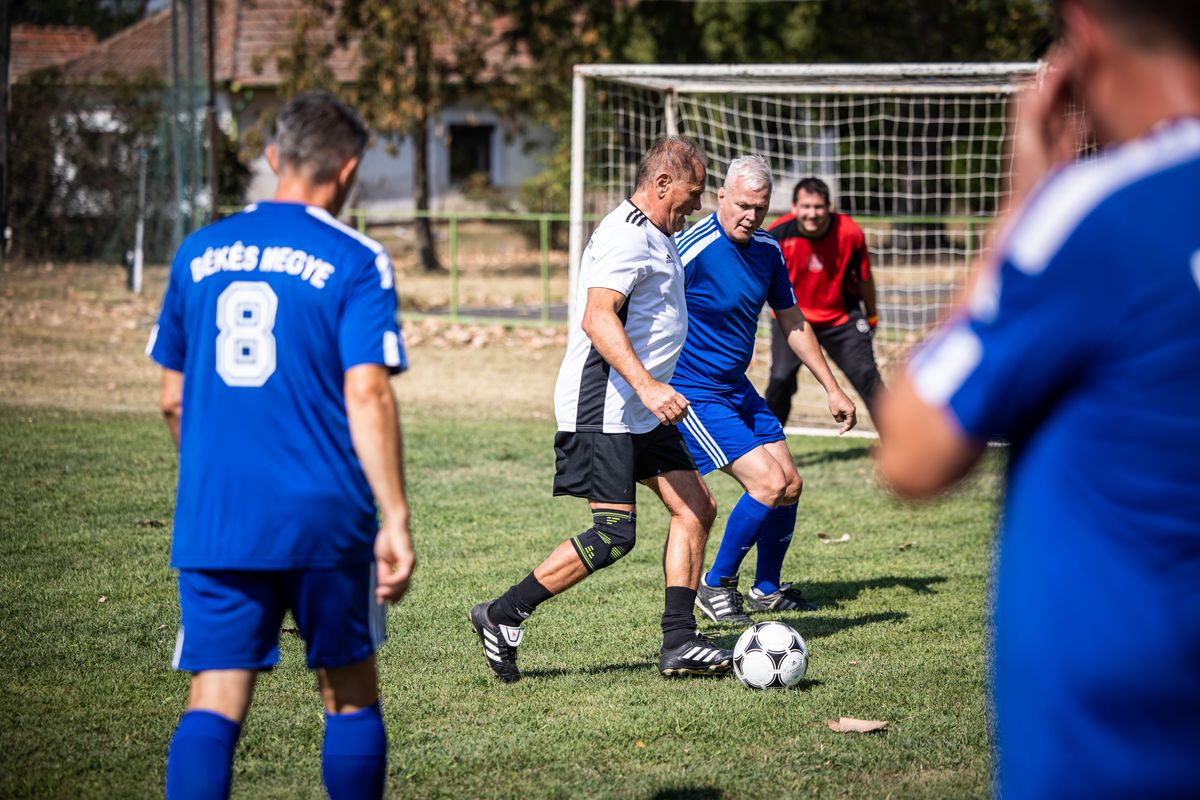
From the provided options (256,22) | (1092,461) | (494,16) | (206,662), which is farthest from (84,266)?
(1092,461)

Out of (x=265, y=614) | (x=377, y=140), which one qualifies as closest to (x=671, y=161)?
(x=265, y=614)

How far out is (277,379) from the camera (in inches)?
118

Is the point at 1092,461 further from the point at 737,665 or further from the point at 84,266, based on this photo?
the point at 84,266

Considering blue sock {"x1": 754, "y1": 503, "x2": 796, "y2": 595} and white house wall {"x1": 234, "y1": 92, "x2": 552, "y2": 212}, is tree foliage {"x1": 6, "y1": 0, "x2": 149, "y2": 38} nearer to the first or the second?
white house wall {"x1": 234, "y1": 92, "x2": 552, "y2": 212}

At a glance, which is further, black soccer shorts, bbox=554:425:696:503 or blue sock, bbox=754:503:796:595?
blue sock, bbox=754:503:796:595

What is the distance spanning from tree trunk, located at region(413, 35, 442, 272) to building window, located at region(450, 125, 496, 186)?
36.8ft

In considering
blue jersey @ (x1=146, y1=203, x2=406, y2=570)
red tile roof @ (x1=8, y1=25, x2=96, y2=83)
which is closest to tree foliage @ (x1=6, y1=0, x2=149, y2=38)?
red tile roof @ (x1=8, y1=25, x2=96, y2=83)

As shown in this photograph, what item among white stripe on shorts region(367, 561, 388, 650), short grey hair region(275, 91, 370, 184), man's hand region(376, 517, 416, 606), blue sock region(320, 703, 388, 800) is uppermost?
short grey hair region(275, 91, 370, 184)

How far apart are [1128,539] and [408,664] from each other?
4071 millimetres

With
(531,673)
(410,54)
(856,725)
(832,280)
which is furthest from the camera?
(410,54)

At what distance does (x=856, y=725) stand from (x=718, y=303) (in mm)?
2284

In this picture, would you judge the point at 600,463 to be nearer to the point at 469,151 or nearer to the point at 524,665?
the point at 524,665

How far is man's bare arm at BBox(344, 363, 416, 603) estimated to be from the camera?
3.00 m

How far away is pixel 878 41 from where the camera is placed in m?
31.1
